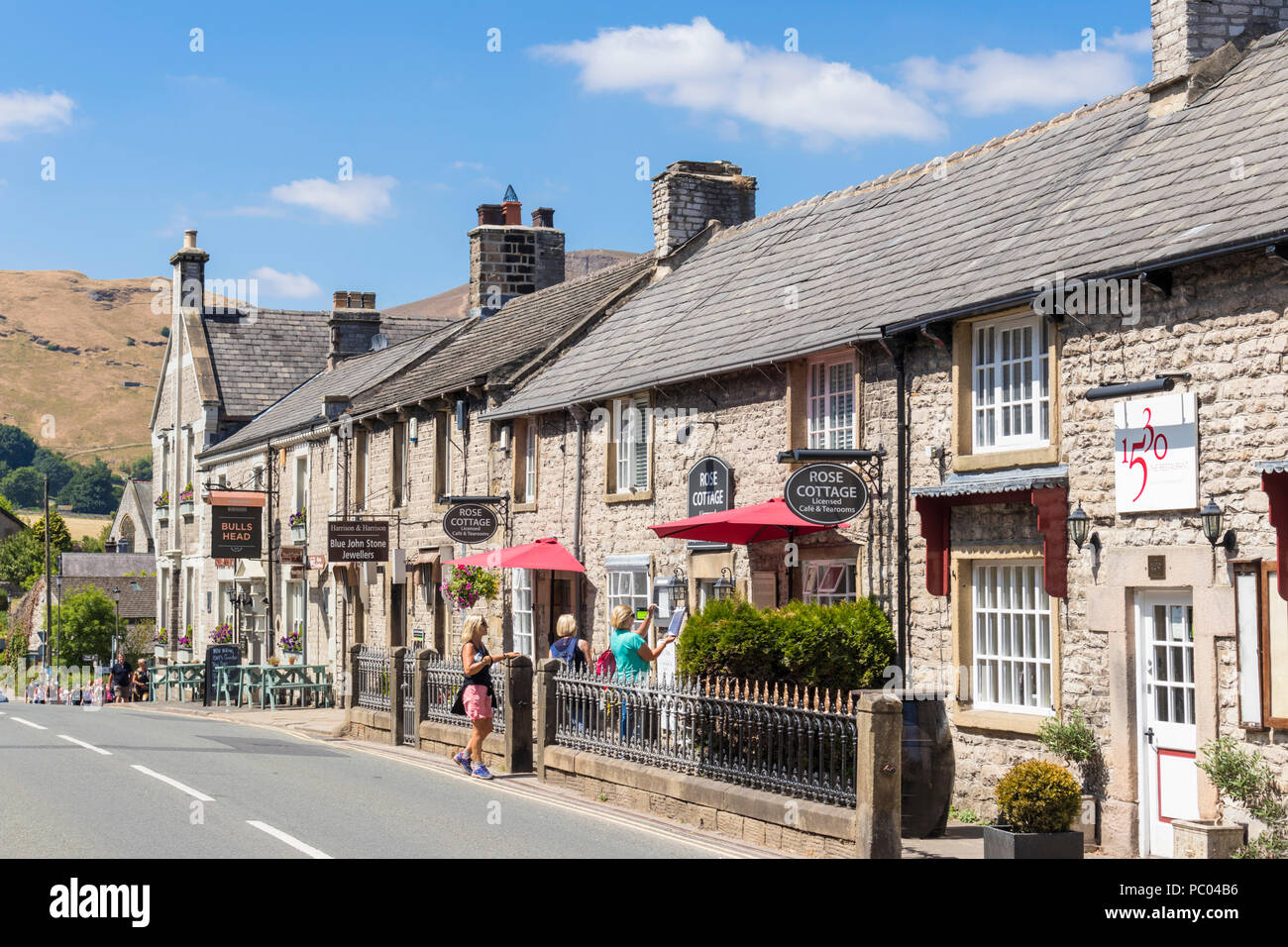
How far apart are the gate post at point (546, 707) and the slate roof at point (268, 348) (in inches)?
1149

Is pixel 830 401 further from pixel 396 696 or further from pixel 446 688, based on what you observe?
pixel 396 696

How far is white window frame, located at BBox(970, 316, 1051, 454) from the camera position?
1388cm

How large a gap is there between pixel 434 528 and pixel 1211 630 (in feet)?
61.7

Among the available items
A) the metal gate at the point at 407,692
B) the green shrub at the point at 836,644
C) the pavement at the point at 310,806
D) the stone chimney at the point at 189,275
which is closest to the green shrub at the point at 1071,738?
the pavement at the point at 310,806

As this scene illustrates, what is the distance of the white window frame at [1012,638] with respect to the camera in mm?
13781

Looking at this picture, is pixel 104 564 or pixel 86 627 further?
pixel 104 564

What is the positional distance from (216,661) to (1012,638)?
24343 mm

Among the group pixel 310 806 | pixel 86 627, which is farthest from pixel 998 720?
pixel 86 627

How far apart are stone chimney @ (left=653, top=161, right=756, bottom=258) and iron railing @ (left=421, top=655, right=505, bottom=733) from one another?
10.2 metres

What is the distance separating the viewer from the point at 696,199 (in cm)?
2722

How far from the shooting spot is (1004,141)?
19.7 meters

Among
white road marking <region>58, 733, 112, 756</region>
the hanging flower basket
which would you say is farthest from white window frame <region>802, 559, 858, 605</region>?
white road marking <region>58, 733, 112, 756</region>

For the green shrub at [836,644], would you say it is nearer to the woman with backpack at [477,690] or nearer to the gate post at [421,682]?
the woman with backpack at [477,690]
